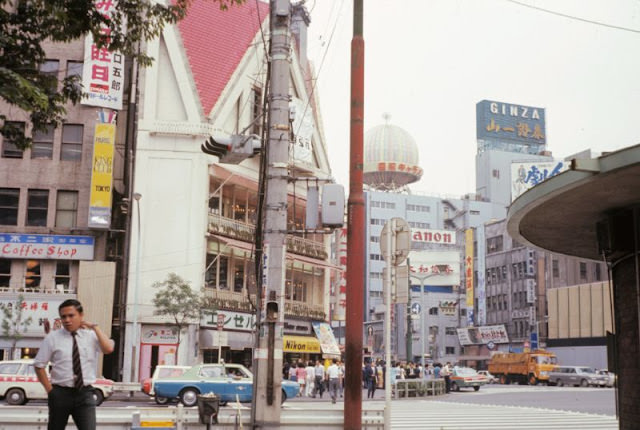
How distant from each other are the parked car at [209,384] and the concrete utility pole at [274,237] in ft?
43.5

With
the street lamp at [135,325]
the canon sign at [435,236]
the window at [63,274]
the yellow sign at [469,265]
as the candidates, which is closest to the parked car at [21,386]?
the street lamp at [135,325]

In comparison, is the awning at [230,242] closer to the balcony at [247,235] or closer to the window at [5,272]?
the balcony at [247,235]

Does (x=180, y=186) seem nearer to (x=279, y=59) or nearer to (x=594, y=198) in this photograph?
(x=279, y=59)

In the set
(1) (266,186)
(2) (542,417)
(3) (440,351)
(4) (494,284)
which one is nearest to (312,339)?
(2) (542,417)

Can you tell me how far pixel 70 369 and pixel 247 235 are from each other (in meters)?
40.7

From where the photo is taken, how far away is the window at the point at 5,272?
142 feet

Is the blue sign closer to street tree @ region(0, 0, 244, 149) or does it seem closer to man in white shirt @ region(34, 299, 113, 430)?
street tree @ region(0, 0, 244, 149)

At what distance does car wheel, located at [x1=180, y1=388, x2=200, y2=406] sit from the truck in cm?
4021

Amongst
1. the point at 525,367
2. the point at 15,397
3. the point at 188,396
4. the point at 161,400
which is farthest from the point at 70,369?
the point at 525,367

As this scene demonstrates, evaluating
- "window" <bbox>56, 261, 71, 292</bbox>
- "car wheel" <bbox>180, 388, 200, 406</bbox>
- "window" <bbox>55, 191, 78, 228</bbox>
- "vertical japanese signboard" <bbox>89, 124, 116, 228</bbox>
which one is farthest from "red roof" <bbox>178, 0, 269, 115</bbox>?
"car wheel" <bbox>180, 388, 200, 406</bbox>

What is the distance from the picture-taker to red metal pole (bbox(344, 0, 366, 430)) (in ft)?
43.8

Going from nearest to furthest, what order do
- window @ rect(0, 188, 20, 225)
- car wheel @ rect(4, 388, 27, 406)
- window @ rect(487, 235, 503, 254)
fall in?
car wheel @ rect(4, 388, 27, 406), window @ rect(0, 188, 20, 225), window @ rect(487, 235, 503, 254)

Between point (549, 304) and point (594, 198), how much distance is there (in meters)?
75.6

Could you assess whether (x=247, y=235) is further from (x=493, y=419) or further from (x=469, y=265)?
(x=469, y=265)
